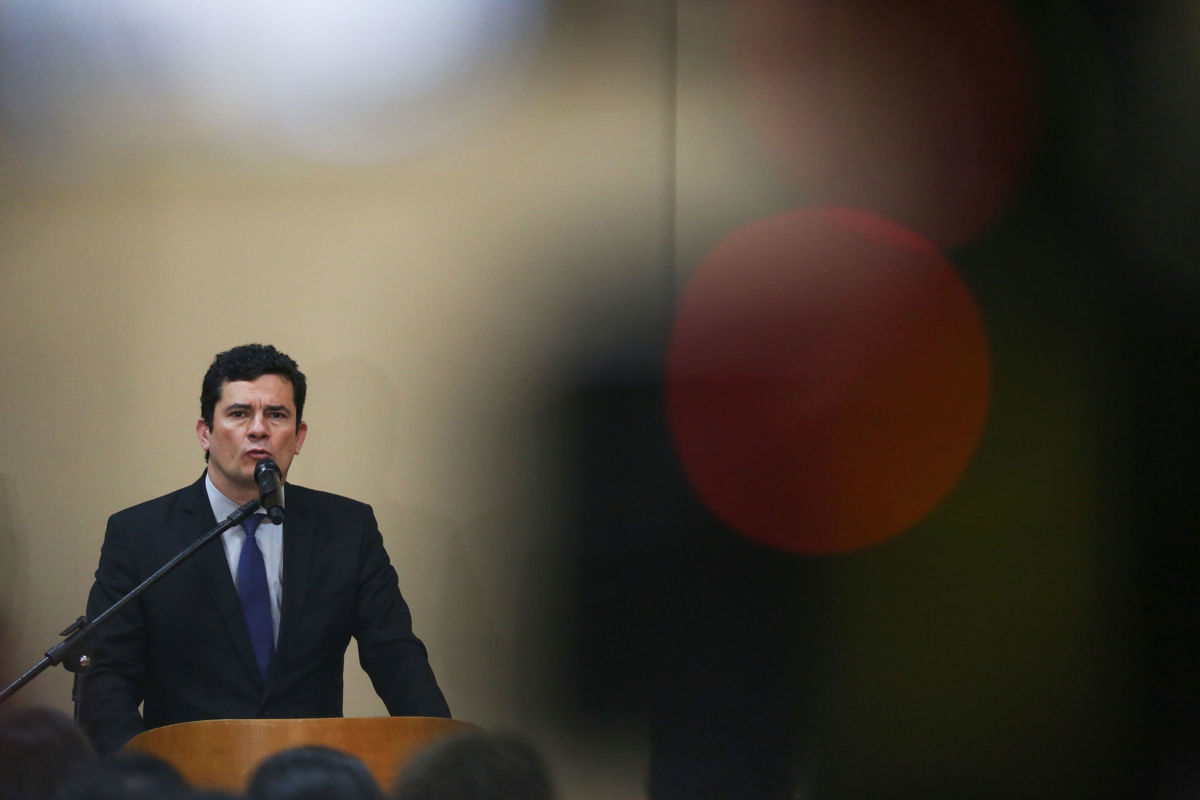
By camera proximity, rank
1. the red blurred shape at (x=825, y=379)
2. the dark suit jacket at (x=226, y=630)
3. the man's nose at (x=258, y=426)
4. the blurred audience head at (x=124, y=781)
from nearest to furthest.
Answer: the blurred audience head at (x=124, y=781) < the dark suit jacket at (x=226, y=630) < the man's nose at (x=258, y=426) < the red blurred shape at (x=825, y=379)

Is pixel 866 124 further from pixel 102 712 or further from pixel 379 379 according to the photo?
pixel 102 712

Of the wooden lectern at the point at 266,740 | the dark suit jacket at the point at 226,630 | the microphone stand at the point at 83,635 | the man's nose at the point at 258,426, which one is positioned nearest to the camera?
the wooden lectern at the point at 266,740

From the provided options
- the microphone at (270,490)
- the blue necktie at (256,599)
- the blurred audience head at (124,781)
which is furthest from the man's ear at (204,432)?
the blurred audience head at (124,781)

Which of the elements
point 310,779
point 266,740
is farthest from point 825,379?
point 310,779

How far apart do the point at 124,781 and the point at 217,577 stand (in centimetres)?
166

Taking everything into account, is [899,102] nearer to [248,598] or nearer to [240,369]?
[240,369]

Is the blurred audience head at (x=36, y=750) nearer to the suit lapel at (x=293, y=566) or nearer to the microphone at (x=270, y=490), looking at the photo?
the microphone at (x=270, y=490)

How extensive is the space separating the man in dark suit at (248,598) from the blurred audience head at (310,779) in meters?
1.45

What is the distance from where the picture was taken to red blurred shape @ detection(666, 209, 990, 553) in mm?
3229

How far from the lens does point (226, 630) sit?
2.72 metres

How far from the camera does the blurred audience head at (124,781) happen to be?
113 cm

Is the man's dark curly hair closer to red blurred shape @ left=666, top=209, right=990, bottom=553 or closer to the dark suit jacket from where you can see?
the dark suit jacket

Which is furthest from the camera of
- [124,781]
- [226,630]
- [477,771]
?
[226,630]

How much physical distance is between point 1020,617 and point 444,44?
2364 millimetres
